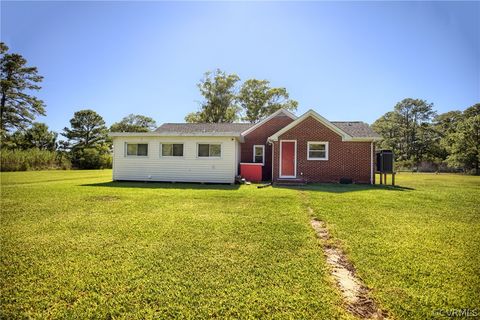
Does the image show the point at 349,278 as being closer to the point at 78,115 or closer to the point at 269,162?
the point at 269,162

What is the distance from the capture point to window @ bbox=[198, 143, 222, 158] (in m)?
13.4

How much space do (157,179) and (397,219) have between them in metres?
12.1

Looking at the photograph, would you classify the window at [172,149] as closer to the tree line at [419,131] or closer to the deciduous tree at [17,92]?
the deciduous tree at [17,92]

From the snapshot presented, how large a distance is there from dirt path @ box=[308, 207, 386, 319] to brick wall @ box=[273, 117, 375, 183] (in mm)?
9951

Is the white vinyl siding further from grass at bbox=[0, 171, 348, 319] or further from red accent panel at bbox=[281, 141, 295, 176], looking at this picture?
grass at bbox=[0, 171, 348, 319]

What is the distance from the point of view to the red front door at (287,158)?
45.5 feet

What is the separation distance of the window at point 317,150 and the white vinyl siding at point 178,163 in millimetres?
4559

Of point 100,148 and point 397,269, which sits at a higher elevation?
point 100,148

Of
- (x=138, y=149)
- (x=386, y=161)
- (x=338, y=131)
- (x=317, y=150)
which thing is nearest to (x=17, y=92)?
(x=138, y=149)

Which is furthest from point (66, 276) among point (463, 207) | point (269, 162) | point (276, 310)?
point (269, 162)

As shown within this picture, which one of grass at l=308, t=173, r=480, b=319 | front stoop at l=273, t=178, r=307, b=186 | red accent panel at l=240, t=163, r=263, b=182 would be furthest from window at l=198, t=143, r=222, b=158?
grass at l=308, t=173, r=480, b=319

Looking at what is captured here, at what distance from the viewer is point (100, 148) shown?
33.2 meters

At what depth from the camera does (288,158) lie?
14.0m

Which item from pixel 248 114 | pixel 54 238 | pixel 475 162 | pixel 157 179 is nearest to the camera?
pixel 54 238
